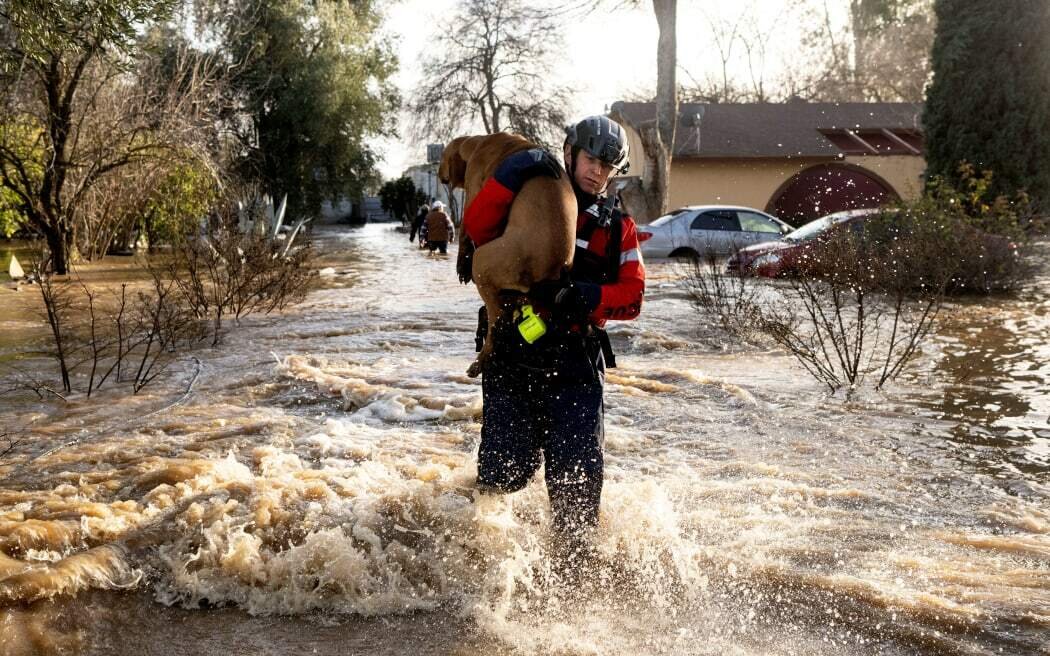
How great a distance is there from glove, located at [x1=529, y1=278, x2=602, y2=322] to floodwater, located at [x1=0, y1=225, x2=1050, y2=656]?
1.12m

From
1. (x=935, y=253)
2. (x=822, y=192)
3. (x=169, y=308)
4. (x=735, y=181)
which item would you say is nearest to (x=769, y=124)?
(x=735, y=181)

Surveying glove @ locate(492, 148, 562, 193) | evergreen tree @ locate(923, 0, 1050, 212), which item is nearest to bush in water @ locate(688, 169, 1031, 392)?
glove @ locate(492, 148, 562, 193)

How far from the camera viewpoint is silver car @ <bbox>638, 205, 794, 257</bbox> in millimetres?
21672

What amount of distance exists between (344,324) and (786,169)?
23.6m

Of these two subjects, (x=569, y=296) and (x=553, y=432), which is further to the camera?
(x=553, y=432)

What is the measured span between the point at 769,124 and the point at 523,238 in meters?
32.4

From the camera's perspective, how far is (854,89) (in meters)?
50.9

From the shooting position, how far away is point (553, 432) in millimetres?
3941

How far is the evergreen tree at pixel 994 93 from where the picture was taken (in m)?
23.2

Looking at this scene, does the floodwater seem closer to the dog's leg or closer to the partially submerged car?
the dog's leg

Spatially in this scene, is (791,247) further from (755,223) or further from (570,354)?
(570,354)

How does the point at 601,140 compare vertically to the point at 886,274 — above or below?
above

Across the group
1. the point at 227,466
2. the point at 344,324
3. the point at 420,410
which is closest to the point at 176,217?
the point at 344,324

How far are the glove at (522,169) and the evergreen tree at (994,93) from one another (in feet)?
72.3
